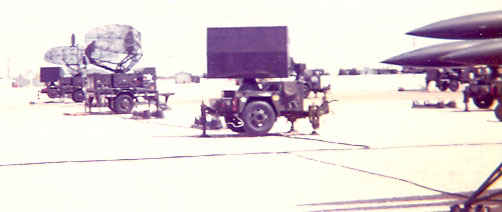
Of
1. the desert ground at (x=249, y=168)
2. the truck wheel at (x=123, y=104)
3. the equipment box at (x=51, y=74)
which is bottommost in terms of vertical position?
the desert ground at (x=249, y=168)

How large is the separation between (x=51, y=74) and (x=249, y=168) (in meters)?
49.4

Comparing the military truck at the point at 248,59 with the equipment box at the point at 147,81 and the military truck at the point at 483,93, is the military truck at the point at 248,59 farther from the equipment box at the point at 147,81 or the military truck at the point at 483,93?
the equipment box at the point at 147,81

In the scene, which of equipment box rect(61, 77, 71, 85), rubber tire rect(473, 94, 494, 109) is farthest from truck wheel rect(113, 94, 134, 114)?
equipment box rect(61, 77, 71, 85)

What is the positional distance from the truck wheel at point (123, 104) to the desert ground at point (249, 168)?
34.7 ft

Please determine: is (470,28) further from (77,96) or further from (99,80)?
(77,96)

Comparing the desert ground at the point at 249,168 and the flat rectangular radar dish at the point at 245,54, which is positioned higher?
the flat rectangular radar dish at the point at 245,54

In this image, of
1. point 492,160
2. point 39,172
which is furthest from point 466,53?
point 39,172

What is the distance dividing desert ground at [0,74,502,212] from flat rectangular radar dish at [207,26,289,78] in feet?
6.25

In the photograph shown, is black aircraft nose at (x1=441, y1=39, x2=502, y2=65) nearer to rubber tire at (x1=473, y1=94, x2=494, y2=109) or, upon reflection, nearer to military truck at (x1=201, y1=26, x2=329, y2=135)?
military truck at (x1=201, y1=26, x2=329, y2=135)

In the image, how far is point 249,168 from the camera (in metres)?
12.3

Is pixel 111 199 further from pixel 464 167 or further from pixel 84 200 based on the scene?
pixel 464 167

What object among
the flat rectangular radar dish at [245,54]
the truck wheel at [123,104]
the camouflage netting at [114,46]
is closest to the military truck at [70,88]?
the camouflage netting at [114,46]

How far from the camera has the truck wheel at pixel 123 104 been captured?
32406 mm

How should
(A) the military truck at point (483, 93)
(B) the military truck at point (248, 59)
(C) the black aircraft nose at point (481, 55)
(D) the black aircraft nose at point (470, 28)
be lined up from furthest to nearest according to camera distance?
(A) the military truck at point (483, 93) < (B) the military truck at point (248, 59) < (D) the black aircraft nose at point (470, 28) < (C) the black aircraft nose at point (481, 55)
